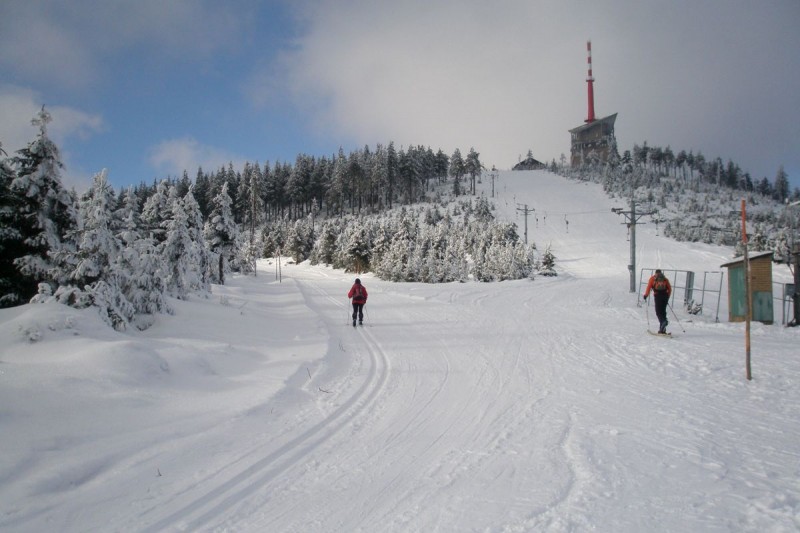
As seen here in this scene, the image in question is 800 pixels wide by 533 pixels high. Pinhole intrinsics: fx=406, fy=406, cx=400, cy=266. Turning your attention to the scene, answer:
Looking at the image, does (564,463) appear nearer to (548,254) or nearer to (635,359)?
(635,359)

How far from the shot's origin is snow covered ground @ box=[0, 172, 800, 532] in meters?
3.62

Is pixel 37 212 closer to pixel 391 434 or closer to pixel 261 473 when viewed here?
pixel 261 473

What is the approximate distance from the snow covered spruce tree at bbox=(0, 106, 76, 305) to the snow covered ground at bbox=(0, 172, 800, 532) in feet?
10.9

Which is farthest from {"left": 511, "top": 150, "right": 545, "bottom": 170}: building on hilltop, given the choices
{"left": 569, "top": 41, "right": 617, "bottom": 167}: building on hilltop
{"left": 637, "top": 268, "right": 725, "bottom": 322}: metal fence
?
{"left": 637, "top": 268, "right": 725, "bottom": 322}: metal fence

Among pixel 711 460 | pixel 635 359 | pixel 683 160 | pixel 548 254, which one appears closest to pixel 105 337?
pixel 711 460

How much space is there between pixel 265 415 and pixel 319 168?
9400 centimetres

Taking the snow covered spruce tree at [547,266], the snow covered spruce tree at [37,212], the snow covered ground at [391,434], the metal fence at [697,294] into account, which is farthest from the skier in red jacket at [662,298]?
the snow covered spruce tree at [547,266]

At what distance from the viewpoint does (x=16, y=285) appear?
11117mm

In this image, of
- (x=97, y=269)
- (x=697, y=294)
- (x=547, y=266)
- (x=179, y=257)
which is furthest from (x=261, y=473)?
(x=547, y=266)

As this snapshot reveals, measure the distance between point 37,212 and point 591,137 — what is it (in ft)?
531

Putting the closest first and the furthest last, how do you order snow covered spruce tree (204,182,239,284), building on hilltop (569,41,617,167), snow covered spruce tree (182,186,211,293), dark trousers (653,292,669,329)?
dark trousers (653,292,669,329) < snow covered spruce tree (182,186,211,293) < snow covered spruce tree (204,182,239,284) < building on hilltop (569,41,617,167)

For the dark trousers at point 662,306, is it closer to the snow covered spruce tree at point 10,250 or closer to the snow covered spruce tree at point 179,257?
the snow covered spruce tree at point 10,250

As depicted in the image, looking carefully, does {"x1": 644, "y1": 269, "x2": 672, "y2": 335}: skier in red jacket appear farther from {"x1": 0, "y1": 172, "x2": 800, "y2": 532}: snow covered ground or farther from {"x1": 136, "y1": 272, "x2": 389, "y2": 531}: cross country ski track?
{"x1": 136, "y1": 272, "x2": 389, "y2": 531}: cross country ski track

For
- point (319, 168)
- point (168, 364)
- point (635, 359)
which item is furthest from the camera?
point (319, 168)
